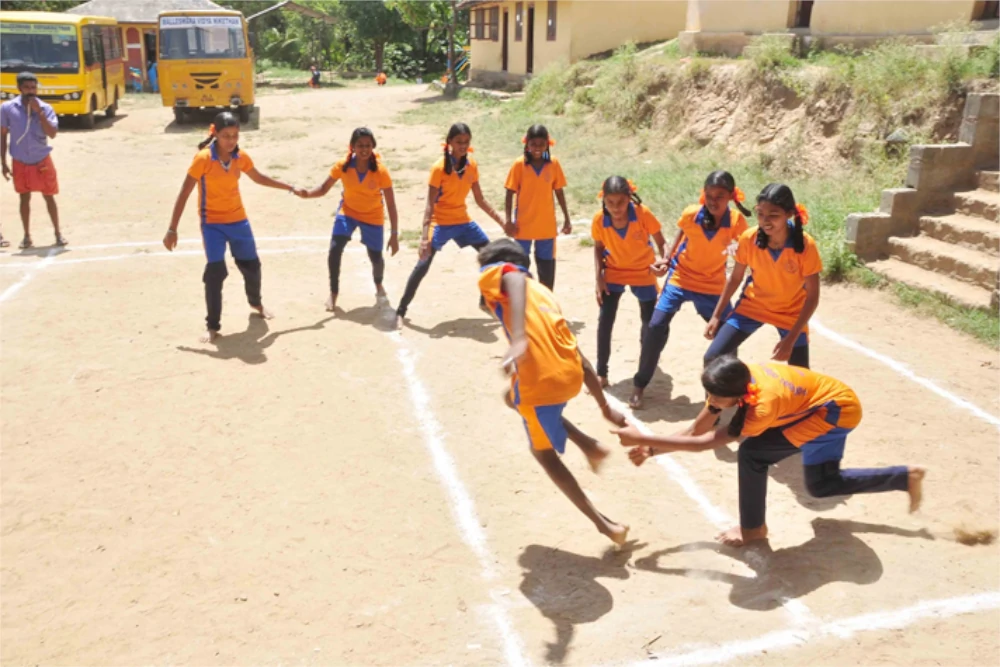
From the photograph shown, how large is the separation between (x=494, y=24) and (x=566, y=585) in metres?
31.3

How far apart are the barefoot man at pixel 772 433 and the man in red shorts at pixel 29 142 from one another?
9147 millimetres

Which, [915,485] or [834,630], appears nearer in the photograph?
[834,630]

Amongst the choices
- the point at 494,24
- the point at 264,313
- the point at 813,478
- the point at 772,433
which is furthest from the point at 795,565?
the point at 494,24

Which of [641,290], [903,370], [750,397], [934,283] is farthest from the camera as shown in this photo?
[934,283]

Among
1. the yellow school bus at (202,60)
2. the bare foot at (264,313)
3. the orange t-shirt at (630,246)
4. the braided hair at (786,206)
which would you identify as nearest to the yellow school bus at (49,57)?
the yellow school bus at (202,60)

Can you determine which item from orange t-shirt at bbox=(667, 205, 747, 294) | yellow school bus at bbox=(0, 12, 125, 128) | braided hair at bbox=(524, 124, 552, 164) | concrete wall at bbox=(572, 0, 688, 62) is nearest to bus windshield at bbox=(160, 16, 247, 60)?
yellow school bus at bbox=(0, 12, 125, 128)

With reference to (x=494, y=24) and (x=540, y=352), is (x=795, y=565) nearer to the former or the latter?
(x=540, y=352)

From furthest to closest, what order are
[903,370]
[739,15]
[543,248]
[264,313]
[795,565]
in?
1. [739,15]
2. [264,313]
3. [543,248]
4. [903,370]
5. [795,565]

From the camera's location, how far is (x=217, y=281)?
772 cm

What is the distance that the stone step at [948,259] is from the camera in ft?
27.5

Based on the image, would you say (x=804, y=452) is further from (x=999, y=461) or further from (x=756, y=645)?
(x=999, y=461)

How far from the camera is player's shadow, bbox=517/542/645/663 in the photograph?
4121mm

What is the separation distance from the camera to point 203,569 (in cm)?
458

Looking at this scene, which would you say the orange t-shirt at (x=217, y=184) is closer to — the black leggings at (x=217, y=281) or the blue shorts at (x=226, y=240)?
the blue shorts at (x=226, y=240)
